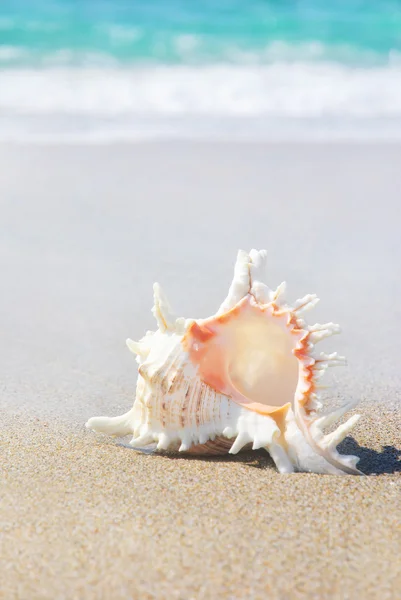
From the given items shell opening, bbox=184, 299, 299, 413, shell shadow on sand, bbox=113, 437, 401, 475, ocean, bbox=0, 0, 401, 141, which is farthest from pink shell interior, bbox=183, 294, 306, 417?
ocean, bbox=0, 0, 401, 141

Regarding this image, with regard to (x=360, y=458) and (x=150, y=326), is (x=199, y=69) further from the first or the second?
(x=360, y=458)

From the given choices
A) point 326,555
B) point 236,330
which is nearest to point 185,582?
point 326,555

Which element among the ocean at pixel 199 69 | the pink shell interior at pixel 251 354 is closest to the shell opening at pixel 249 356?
the pink shell interior at pixel 251 354

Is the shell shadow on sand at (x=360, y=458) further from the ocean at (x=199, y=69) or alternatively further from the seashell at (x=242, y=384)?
the ocean at (x=199, y=69)

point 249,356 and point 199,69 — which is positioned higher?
point 199,69

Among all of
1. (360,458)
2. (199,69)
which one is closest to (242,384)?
(360,458)

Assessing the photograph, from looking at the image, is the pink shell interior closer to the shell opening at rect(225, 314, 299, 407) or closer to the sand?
the shell opening at rect(225, 314, 299, 407)
